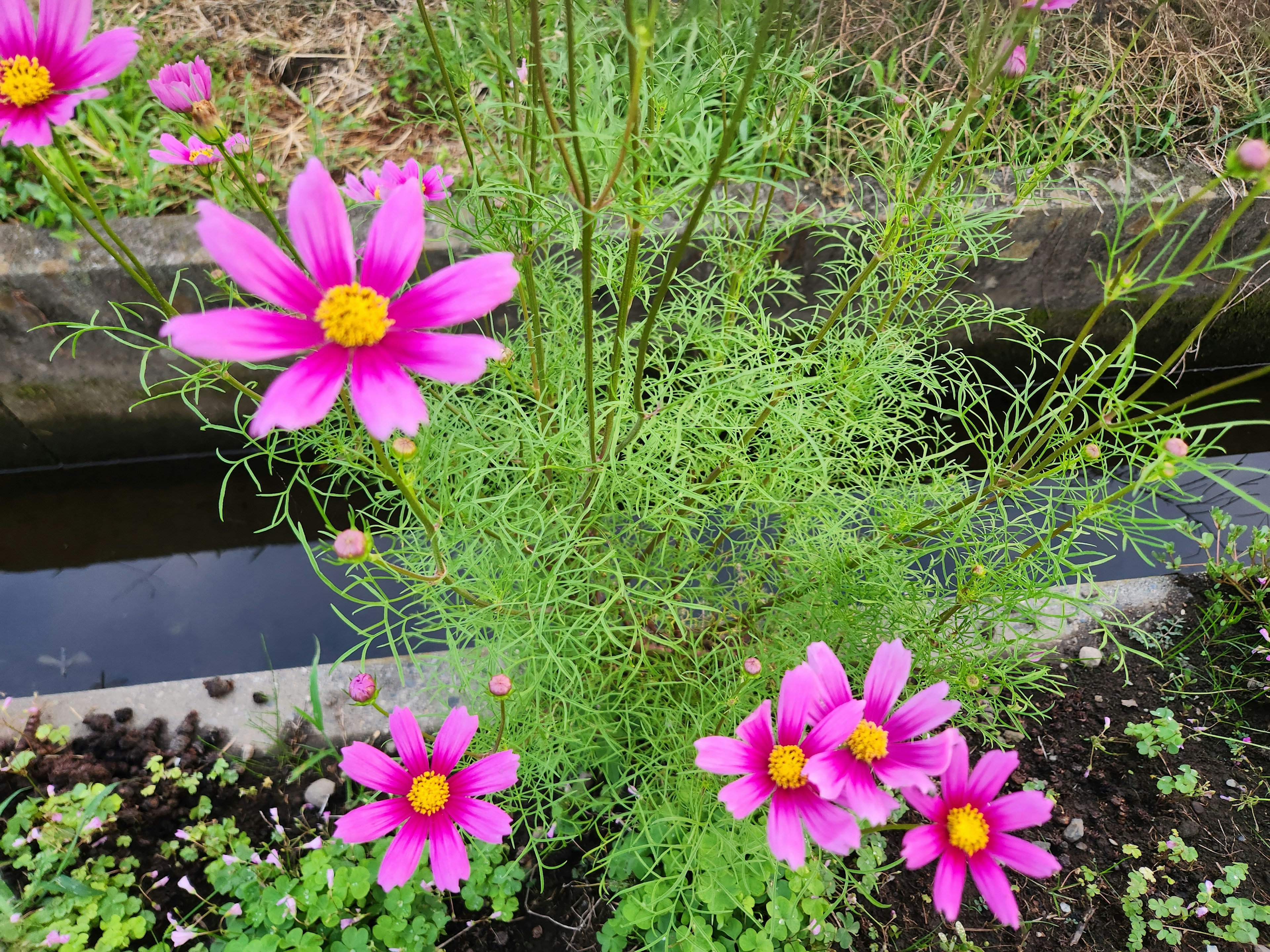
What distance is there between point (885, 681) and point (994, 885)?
7.4 inches

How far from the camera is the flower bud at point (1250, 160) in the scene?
51cm

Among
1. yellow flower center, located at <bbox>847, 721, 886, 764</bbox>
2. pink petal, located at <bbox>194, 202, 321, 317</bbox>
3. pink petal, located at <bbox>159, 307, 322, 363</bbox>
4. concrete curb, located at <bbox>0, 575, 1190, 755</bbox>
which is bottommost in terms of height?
concrete curb, located at <bbox>0, 575, 1190, 755</bbox>

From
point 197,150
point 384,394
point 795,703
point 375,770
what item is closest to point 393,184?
point 197,150

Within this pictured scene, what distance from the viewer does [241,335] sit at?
0.50 metres

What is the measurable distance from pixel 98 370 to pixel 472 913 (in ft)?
5.36

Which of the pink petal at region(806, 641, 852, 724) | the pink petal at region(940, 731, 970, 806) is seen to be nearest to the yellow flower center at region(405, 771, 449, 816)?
the pink petal at region(806, 641, 852, 724)

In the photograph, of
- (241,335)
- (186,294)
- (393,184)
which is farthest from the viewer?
(186,294)

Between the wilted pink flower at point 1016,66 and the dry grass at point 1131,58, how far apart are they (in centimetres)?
136

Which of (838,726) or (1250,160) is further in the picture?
(838,726)

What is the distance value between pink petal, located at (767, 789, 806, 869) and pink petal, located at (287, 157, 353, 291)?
59 cm

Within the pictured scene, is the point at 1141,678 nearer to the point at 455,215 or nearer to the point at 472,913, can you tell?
the point at 472,913

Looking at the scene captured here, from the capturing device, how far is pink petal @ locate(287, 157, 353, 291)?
53cm

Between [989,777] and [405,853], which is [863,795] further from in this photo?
[405,853]

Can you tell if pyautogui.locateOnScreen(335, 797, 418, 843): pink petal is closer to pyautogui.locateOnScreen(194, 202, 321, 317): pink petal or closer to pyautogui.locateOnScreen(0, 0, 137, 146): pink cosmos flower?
pyautogui.locateOnScreen(194, 202, 321, 317): pink petal
